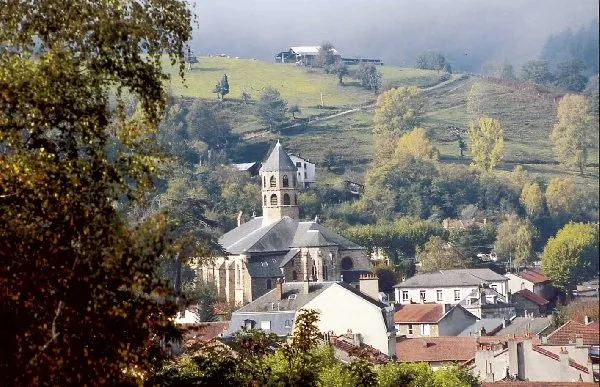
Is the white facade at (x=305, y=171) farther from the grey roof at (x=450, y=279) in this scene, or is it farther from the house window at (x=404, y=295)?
the house window at (x=404, y=295)

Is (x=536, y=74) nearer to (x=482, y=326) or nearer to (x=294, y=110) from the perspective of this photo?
(x=294, y=110)

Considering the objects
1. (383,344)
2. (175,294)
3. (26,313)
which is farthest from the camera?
(383,344)

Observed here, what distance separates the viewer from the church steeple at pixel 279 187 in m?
104

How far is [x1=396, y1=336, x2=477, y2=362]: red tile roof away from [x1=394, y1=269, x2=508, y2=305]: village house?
30.5m

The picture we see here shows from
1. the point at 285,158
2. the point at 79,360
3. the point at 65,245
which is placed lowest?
the point at 285,158

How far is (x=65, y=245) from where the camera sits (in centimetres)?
1193

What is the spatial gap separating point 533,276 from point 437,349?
4691 cm

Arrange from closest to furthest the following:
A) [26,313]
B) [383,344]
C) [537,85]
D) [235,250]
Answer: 1. [26,313]
2. [383,344]
3. [235,250]
4. [537,85]

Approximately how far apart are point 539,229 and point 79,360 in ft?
398

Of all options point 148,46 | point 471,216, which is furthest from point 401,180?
point 148,46

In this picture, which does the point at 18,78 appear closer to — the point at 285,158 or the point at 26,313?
the point at 26,313

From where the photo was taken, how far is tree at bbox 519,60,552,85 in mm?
173000

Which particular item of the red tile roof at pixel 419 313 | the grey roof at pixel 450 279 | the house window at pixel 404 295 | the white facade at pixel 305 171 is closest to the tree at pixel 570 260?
the grey roof at pixel 450 279

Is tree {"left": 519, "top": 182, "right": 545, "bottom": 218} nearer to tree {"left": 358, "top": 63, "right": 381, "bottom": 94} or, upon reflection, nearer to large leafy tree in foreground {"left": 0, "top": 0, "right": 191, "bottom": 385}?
tree {"left": 358, "top": 63, "right": 381, "bottom": 94}
